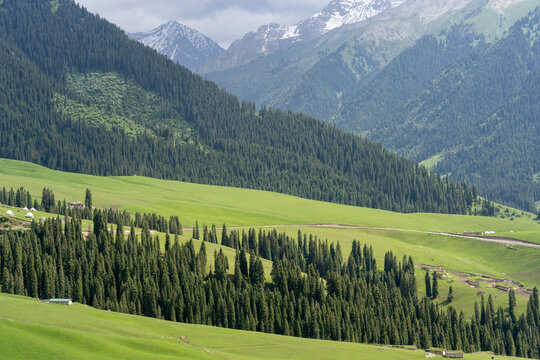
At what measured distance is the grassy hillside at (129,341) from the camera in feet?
378

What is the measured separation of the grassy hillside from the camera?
378ft

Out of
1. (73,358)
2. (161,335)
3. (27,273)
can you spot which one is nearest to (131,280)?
(27,273)

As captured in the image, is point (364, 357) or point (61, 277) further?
point (61, 277)

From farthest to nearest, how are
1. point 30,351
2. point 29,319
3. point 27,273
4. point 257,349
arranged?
1. point 27,273
2. point 257,349
3. point 29,319
4. point 30,351

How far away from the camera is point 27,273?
190m

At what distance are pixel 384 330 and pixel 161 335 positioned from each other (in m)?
76.6

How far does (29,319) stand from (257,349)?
4721 centimetres

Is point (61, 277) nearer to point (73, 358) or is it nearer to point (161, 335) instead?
point (161, 335)

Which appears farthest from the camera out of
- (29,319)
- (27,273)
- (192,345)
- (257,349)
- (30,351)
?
(27,273)

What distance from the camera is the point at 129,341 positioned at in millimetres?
128500

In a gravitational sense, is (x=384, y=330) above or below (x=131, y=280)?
below

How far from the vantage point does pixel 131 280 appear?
7662 inches

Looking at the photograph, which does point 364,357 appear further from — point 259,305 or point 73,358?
point 73,358

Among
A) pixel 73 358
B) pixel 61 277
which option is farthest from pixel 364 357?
pixel 61 277
